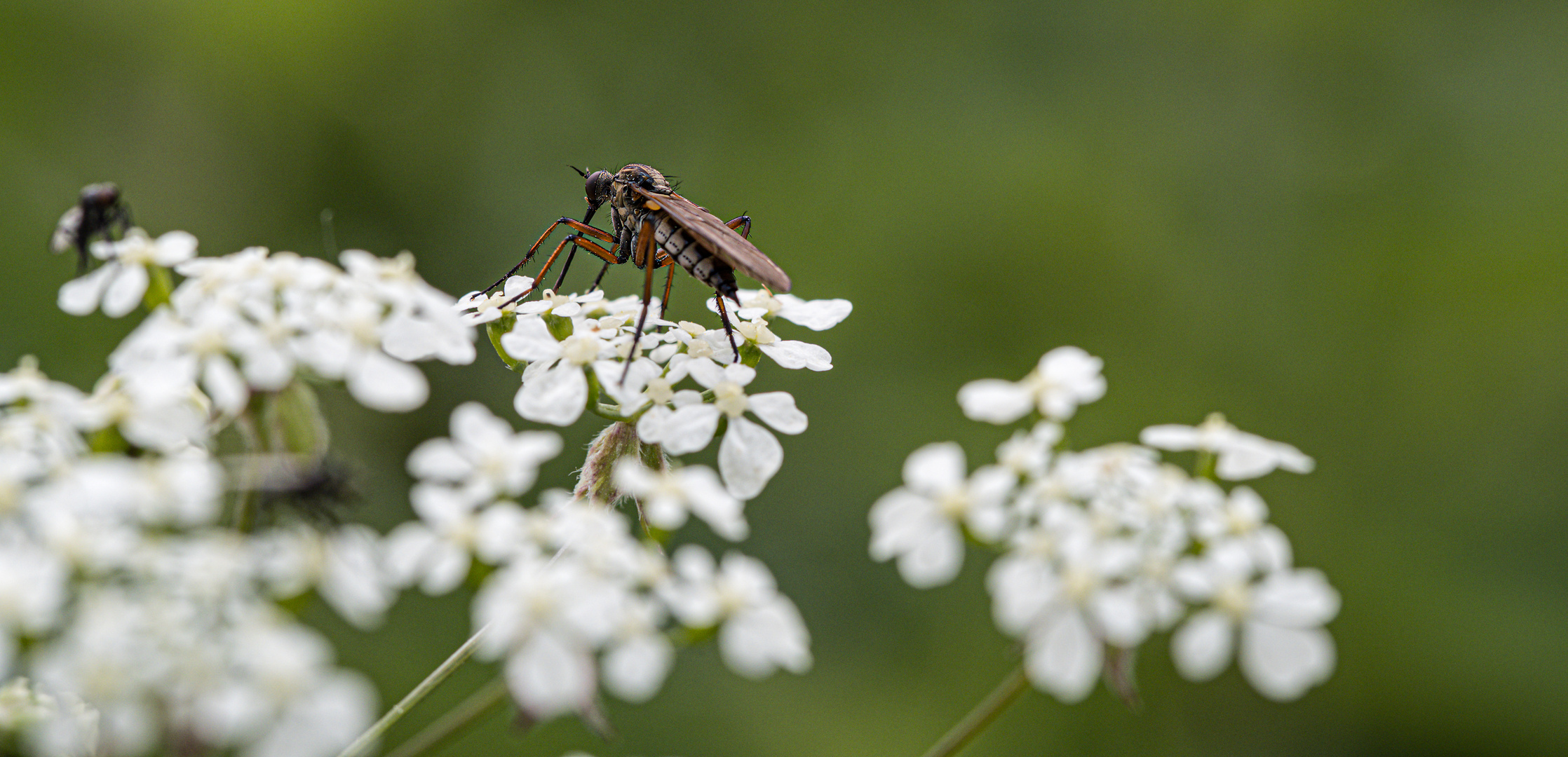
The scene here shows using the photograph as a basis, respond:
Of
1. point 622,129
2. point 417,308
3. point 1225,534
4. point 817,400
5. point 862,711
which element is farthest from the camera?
→ point 622,129

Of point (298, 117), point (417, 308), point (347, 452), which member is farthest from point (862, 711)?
point (298, 117)

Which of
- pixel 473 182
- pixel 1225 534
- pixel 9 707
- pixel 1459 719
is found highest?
pixel 473 182

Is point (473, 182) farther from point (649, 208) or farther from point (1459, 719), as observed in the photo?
point (1459, 719)

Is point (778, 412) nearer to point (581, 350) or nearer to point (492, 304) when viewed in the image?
point (581, 350)

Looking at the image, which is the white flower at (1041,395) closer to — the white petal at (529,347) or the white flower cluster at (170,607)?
the white petal at (529,347)

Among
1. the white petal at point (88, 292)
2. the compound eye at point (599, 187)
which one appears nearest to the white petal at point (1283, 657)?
the white petal at point (88, 292)
